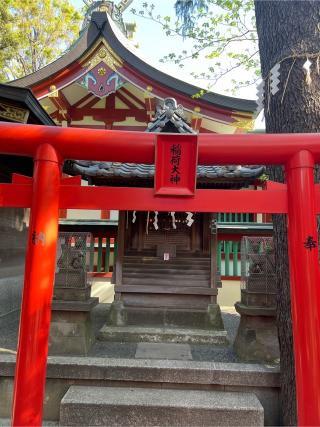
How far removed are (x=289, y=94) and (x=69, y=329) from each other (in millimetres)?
3904

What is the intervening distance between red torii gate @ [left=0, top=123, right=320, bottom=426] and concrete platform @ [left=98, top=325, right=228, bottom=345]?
2837 millimetres

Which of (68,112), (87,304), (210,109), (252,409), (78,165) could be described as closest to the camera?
(252,409)

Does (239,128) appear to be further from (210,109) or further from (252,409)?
(252,409)

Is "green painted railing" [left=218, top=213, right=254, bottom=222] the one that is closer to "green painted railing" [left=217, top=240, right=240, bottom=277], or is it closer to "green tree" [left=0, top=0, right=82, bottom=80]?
"green painted railing" [left=217, top=240, right=240, bottom=277]

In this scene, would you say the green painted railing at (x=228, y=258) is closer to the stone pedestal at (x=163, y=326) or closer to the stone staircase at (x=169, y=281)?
the stone staircase at (x=169, y=281)

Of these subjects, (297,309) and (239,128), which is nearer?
(297,309)

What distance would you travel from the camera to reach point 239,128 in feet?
25.8

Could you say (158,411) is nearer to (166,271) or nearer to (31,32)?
(166,271)

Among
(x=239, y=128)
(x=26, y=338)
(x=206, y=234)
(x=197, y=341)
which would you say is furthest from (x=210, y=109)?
(x=26, y=338)

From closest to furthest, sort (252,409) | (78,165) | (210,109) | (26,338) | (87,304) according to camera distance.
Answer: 1. (26,338)
2. (252,409)
3. (87,304)
4. (78,165)
5. (210,109)

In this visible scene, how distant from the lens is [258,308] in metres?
4.15

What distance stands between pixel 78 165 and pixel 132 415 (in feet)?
11.1

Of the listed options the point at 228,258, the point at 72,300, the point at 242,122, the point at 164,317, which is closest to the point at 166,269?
the point at 164,317

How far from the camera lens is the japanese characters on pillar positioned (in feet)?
8.23
